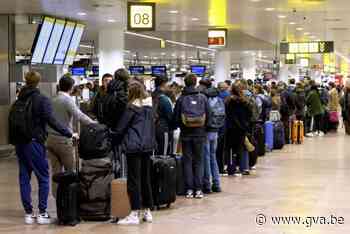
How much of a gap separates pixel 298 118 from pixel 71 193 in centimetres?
1285

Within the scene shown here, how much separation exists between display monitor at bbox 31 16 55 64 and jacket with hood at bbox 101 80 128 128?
9714mm

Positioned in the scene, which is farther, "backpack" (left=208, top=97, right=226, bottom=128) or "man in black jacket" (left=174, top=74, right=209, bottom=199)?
"backpack" (left=208, top=97, right=226, bottom=128)

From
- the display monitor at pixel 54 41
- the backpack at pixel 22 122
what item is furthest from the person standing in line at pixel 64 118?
the display monitor at pixel 54 41

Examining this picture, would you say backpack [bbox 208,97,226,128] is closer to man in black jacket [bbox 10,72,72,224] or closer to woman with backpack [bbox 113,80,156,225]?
woman with backpack [bbox 113,80,156,225]

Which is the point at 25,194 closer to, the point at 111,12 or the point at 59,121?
the point at 59,121

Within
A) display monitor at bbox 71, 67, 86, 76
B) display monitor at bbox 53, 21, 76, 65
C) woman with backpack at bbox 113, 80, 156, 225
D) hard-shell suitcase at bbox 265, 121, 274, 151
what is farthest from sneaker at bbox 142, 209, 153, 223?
display monitor at bbox 71, 67, 86, 76

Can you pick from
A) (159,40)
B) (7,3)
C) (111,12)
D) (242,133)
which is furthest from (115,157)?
(159,40)

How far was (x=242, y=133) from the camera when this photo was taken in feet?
38.5

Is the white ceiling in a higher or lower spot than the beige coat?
higher

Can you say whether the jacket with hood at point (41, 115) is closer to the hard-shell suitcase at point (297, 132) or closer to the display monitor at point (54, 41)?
the display monitor at point (54, 41)

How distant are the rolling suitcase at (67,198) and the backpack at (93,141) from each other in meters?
0.32

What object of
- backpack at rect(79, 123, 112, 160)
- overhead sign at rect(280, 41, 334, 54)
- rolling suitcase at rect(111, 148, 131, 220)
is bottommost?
rolling suitcase at rect(111, 148, 131, 220)

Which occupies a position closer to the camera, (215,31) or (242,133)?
(242,133)

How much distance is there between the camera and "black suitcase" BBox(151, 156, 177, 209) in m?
8.66
